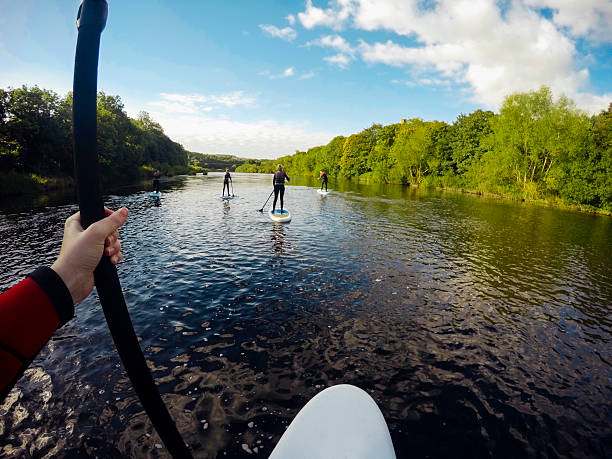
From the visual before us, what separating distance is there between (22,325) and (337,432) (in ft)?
11.7

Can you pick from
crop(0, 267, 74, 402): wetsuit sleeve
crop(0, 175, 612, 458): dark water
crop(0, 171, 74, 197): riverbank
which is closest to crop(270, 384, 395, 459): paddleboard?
crop(0, 175, 612, 458): dark water

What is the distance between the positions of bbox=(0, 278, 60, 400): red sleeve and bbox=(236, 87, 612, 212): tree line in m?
52.3

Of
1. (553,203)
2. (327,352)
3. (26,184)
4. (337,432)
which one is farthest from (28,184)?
(553,203)

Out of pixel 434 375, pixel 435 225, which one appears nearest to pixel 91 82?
pixel 434 375

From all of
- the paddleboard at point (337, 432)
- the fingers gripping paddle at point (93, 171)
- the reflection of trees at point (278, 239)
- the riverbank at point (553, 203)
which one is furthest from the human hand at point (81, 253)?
the riverbank at point (553, 203)

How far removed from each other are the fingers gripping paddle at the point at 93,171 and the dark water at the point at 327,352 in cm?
371

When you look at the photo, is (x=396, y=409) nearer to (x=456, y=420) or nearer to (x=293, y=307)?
(x=456, y=420)

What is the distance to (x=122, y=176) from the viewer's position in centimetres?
6456

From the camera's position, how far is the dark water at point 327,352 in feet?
15.5

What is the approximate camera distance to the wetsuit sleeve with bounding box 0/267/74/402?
1.22 meters

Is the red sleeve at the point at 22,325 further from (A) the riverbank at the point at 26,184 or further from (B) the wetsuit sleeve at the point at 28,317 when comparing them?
(A) the riverbank at the point at 26,184

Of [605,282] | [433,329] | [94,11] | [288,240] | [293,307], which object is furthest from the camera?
[288,240]

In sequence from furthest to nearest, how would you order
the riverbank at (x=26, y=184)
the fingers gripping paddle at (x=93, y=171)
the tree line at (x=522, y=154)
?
the tree line at (x=522, y=154) → the riverbank at (x=26, y=184) → the fingers gripping paddle at (x=93, y=171)

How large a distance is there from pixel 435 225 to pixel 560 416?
1950cm
